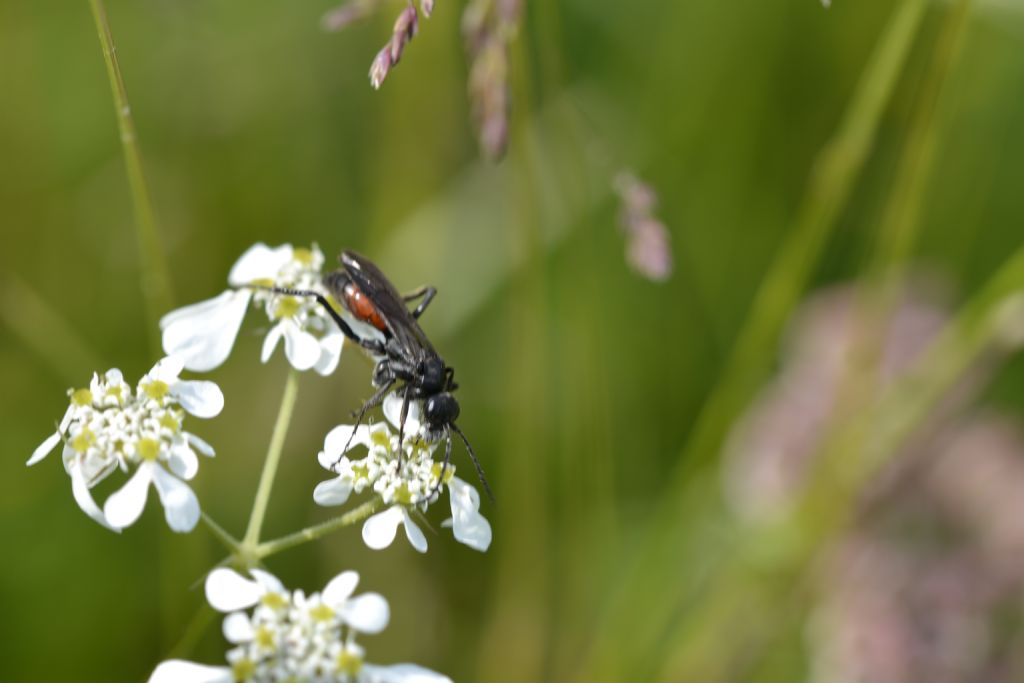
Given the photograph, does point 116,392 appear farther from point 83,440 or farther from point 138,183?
point 138,183

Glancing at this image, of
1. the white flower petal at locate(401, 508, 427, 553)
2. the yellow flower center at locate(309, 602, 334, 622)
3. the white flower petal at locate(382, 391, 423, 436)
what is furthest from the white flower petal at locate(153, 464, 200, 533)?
the white flower petal at locate(382, 391, 423, 436)

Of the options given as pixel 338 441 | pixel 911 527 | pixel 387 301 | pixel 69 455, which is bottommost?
pixel 69 455

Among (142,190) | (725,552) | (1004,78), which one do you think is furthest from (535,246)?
(1004,78)

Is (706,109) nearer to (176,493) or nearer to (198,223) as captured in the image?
(198,223)

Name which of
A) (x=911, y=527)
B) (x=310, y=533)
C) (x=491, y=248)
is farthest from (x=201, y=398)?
(x=911, y=527)

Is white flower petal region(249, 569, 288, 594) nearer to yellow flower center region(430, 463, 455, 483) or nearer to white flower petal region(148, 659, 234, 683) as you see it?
white flower petal region(148, 659, 234, 683)
